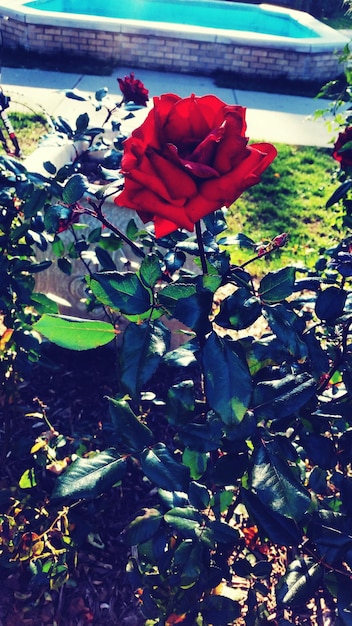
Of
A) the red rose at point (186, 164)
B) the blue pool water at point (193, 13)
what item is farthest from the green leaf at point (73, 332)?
the blue pool water at point (193, 13)

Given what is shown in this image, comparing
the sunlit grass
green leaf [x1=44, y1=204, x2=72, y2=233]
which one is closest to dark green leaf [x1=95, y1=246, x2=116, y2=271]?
green leaf [x1=44, y1=204, x2=72, y2=233]

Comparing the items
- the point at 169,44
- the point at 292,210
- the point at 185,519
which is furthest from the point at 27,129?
the point at 185,519

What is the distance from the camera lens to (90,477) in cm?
120

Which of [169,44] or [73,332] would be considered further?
[169,44]

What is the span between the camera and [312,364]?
48.9 inches

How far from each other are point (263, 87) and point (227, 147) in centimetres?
677

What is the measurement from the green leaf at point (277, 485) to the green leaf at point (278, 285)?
322mm

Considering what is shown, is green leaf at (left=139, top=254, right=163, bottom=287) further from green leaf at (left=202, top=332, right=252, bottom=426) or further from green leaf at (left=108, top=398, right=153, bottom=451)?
green leaf at (left=108, top=398, right=153, bottom=451)

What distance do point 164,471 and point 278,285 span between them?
1.59ft

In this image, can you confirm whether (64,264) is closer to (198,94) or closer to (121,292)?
(121,292)

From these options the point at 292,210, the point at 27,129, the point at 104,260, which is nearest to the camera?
the point at 104,260

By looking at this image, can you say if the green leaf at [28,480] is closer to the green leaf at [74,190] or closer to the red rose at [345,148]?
the green leaf at [74,190]

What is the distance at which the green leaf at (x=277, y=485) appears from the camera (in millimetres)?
1044

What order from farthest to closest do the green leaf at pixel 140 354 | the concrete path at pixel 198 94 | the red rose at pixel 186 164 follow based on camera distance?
the concrete path at pixel 198 94, the green leaf at pixel 140 354, the red rose at pixel 186 164
